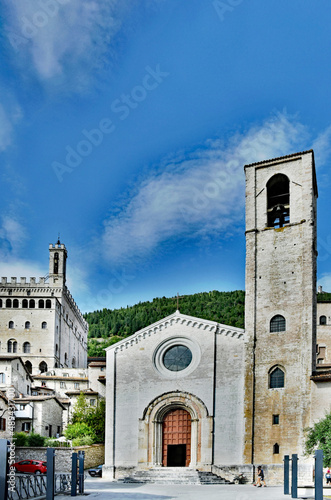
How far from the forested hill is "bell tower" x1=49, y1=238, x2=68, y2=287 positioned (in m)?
35.8

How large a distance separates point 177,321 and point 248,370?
6.73m

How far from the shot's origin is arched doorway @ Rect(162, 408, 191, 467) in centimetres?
4322

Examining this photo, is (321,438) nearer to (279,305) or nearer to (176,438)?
(279,305)

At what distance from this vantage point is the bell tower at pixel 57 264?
3615 inches

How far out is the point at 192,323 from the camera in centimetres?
4488

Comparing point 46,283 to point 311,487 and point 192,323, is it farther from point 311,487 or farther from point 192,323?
point 311,487

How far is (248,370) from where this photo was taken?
138 ft

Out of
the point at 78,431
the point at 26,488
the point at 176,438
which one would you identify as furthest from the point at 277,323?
the point at 26,488

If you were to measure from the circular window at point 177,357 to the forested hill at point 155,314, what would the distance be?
225 ft

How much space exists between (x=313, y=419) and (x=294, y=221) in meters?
14.1

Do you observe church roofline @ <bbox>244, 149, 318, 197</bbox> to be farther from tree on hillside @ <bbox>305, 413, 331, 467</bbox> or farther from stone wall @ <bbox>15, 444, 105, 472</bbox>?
stone wall @ <bbox>15, 444, 105, 472</bbox>

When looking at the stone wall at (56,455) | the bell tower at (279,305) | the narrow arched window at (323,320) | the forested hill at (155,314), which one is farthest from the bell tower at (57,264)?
the bell tower at (279,305)

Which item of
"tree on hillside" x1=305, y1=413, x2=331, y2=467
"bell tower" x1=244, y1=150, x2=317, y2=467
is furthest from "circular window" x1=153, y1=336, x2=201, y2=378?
"tree on hillside" x1=305, y1=413, x2=331, y2=467

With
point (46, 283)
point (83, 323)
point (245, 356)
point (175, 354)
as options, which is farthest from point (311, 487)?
point (83, 323)
